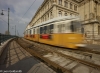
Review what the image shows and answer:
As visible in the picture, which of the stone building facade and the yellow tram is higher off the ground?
the stone building facade

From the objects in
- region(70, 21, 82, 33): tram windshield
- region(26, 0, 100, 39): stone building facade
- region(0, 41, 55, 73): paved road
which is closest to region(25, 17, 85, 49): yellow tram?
region(70, 21, 82, 33): tram windshield

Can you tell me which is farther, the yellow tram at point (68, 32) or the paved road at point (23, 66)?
the yellow tram at point (68, 32)

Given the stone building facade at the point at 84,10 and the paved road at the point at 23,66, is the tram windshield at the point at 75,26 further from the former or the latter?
the stone building facade at the point at 84,10

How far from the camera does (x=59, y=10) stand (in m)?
30.2

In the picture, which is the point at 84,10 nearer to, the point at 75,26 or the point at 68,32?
the point at 75,26

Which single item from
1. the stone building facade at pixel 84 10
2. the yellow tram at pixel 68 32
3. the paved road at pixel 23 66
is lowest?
the paved road at pixel 23 66

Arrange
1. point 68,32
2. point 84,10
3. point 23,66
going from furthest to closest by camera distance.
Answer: point 84,10
point 68,32
point 23,66

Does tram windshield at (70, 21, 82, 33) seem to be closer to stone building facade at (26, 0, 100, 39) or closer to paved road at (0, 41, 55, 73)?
paved road at (0, 41, 55, 73)

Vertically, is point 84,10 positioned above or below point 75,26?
above

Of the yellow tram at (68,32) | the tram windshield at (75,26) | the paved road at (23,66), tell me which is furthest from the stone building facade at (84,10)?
the paved road at (23,66)

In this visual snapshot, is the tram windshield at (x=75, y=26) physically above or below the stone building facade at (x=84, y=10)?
below

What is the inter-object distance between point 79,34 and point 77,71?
5432mm

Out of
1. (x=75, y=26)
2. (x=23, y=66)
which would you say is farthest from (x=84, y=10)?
(x=23, y=66)

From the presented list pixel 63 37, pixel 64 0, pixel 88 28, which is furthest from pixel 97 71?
pixel 64 0
